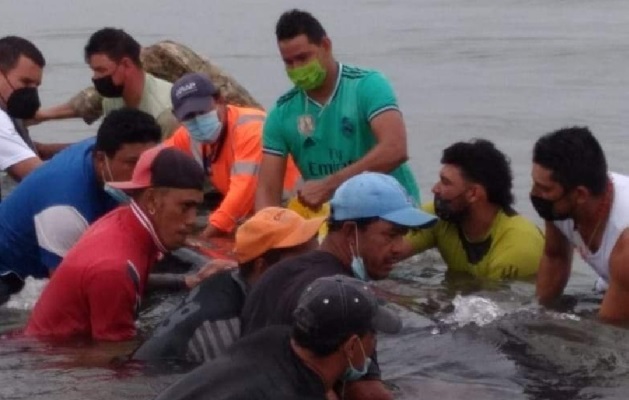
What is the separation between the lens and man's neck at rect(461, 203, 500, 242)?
9.70 meters

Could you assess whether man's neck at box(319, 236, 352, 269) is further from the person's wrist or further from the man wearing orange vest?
the man wearing orange vest

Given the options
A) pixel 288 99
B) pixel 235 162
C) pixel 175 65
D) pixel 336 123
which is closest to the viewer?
pixel 336 123

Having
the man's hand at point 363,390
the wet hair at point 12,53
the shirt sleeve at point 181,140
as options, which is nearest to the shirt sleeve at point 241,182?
the shirt sleeve at point 181,140

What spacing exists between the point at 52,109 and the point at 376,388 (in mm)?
8897

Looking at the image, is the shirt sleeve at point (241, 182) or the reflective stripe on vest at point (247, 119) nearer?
the shirt sleeve at point (241, 182)

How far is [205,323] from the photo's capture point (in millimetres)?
6906

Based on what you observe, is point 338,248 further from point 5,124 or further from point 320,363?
point 5,124

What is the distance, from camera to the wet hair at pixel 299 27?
9.98 metres

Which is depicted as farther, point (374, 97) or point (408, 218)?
point (374, 97)

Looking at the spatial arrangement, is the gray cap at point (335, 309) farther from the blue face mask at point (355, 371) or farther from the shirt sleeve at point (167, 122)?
the shirt sleeve at point (167, 122)

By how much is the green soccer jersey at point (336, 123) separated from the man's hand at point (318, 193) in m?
0.63

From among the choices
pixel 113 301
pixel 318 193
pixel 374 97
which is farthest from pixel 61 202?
pixel 374 97

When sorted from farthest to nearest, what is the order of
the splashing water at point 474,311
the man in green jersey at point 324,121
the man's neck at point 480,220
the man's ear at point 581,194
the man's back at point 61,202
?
the man in green jersey at point 324,121, the man's neck at point 480,220, the splashing water at point 474,311, the man's back at point 61,202, the man's ear at point 581,194

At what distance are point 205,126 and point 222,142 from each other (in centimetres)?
36
